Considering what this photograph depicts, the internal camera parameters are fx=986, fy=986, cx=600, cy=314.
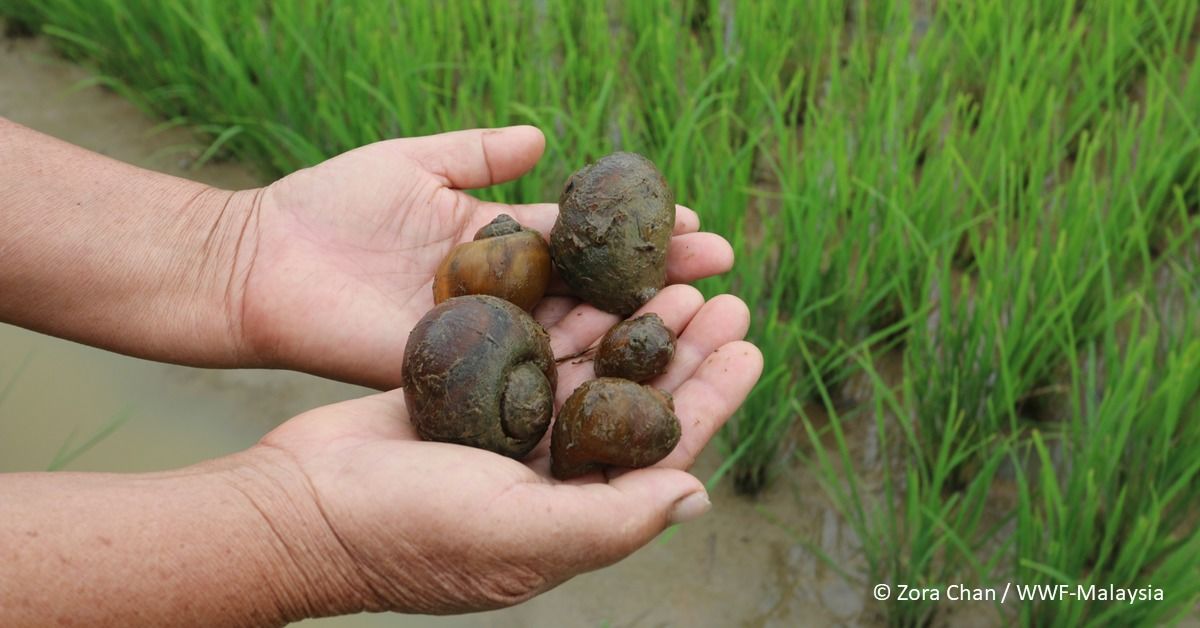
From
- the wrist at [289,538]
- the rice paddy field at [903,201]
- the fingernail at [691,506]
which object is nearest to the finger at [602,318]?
the rice paddy field at [903,201]

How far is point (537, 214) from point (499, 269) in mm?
344

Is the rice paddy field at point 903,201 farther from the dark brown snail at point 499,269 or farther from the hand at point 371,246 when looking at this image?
the dark brown snail at point 499,269

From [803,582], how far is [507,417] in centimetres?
81

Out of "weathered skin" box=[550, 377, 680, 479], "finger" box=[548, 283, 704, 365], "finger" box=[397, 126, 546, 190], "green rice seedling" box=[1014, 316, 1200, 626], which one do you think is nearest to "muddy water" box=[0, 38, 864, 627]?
"green rice seedling" box=[1014, 316, 1200, 626]

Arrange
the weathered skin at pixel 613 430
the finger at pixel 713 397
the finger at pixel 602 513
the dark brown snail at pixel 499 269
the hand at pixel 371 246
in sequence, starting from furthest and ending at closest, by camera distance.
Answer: the hand at pixel 371 246 → the dark brown snail at pixel 499 269 → the finger at pixel 713 397 → the weathered skin at pixel 613 430 → the finger at pixel 602 513

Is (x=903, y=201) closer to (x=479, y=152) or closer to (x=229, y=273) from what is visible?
(x=479, y=152)

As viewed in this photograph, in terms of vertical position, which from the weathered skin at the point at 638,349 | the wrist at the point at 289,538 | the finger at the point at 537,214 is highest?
the finger at the point at 537,214

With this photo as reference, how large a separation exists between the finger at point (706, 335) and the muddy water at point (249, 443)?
0.44 meters

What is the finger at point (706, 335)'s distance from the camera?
1.65m

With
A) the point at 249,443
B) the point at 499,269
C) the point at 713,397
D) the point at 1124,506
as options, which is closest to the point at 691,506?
the point at 713,397

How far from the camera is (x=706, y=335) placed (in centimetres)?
166

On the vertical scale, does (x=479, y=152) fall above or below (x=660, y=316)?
above

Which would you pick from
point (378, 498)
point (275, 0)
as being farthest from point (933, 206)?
point (275, 0)

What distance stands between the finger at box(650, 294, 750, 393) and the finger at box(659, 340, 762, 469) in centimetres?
8
